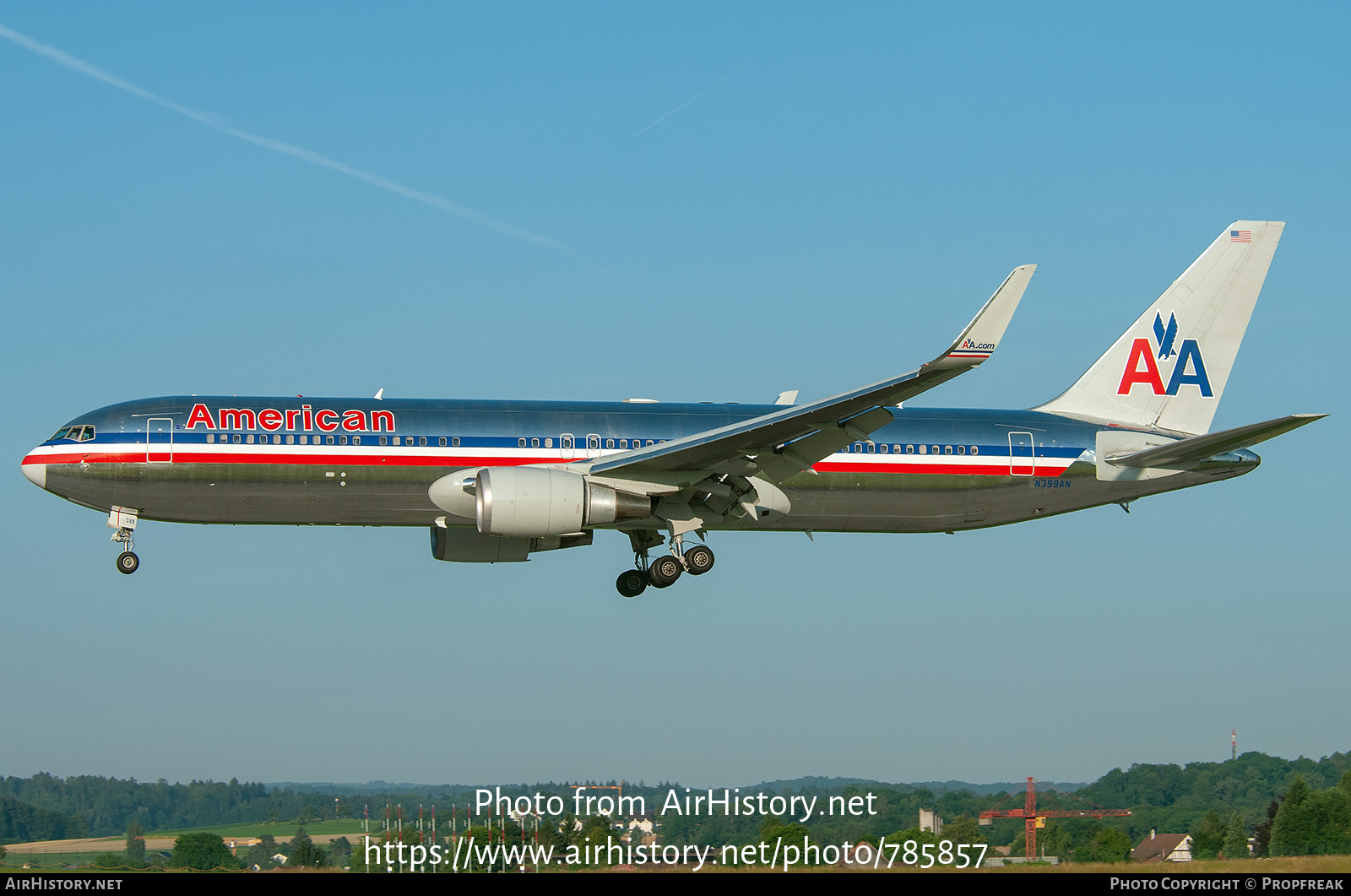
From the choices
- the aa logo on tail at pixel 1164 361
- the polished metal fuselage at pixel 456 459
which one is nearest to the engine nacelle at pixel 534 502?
the polished metal fuselage at pixel 456 459

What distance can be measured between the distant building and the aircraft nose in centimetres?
2736

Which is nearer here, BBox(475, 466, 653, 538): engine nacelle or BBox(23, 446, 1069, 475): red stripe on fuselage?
BBox(475, 466, 653, 538): engine nacelle

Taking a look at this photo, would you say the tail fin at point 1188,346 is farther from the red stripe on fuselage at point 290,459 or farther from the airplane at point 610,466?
the red stripe on fuselage at point 290,459

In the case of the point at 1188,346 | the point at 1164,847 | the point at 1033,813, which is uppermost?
the point at 1188,346

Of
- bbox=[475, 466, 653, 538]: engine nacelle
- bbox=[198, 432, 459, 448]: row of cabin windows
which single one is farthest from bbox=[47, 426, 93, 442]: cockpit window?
bbox=[475, 466, 653, 538]: engine nacelle

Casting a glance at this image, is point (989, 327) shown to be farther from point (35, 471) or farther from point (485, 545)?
point (35, 471)

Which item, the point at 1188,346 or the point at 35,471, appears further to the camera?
the point at 1188,346

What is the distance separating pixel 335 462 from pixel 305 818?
8525 mm

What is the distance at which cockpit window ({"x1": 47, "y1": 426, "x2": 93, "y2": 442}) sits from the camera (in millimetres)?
34159

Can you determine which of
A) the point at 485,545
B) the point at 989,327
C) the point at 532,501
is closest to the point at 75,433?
the point at 485,545

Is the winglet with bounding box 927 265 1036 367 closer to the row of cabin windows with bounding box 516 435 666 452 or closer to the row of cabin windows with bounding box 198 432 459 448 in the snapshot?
the row of cabin windows with bounding box 516 435 666 452

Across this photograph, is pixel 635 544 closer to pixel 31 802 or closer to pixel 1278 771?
A: pixel 31 802

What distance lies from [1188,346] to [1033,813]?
15311 millimetres

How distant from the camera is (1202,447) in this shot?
36844 millimetres
